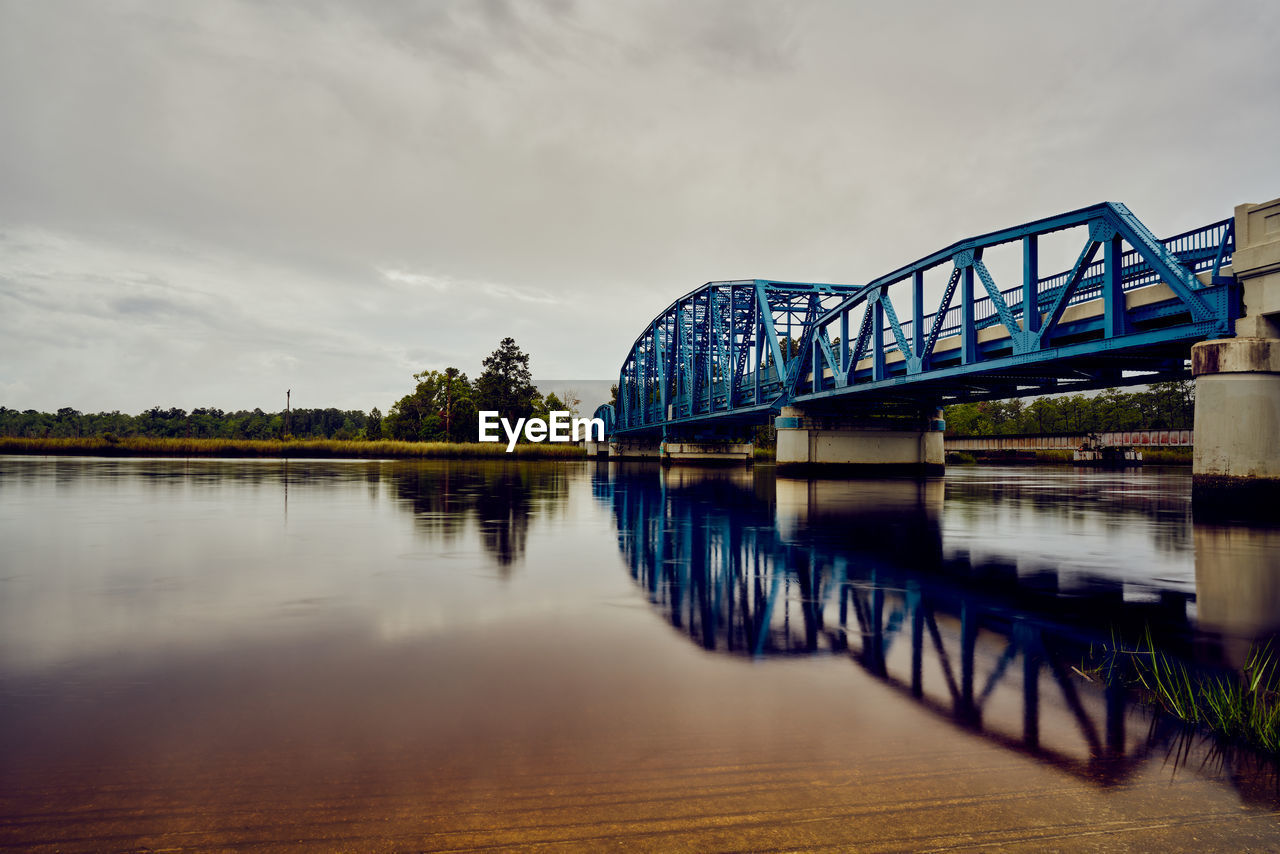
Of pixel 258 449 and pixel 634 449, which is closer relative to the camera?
pixel 258 449

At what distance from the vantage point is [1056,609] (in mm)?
8633

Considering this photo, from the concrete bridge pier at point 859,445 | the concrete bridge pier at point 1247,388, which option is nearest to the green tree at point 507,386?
the concrete bridge pier at point 859,445

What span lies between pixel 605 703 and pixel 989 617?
207 inches

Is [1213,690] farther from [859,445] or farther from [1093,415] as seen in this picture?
[1093,415]

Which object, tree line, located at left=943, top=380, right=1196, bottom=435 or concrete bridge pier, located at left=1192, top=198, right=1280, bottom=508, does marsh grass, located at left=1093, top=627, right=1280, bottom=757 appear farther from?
tree line, located at left=943, top=380, right=1196, bottom=435

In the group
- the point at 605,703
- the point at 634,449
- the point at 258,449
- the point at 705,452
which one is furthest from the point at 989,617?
the point at 634,449

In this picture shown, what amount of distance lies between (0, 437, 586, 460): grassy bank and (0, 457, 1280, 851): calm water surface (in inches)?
3031

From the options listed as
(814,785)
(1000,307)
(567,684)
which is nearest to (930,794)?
(814,785)

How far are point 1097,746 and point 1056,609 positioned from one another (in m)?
4.77

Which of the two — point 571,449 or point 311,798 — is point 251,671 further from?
point 571,449

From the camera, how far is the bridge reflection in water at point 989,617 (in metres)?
4.71

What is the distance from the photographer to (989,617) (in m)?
8.09

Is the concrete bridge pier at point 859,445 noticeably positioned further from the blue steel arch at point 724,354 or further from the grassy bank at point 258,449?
the grassy bank at point 258,449

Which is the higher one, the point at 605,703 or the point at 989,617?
the point at 605,703
